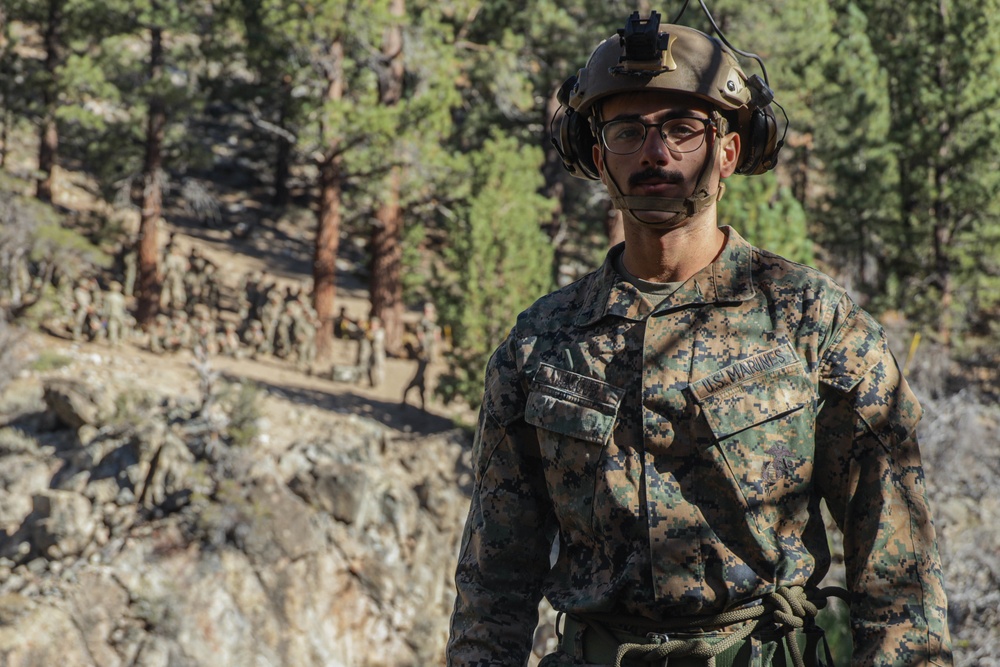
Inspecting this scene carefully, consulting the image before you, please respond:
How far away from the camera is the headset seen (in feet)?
7.08

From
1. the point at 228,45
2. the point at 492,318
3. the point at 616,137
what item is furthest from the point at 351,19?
the point at 616,137

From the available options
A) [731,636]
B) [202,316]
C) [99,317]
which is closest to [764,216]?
[99,317]

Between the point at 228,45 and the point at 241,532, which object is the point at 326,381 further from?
the point at 228,45

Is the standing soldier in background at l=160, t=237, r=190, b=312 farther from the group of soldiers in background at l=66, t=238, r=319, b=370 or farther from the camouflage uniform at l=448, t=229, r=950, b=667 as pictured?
the camouflage uniform at l=448, t=229, r=950, b=667

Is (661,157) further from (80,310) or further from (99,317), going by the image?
(80,310)

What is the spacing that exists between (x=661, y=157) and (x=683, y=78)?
6.0 inches

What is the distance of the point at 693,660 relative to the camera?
2.05m

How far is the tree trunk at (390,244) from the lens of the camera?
20734 millimetres

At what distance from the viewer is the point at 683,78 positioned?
2.17 m

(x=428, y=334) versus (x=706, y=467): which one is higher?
(x=428, y=334)

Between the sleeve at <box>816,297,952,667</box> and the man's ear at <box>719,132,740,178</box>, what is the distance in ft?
1.24

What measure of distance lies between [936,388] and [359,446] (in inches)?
337

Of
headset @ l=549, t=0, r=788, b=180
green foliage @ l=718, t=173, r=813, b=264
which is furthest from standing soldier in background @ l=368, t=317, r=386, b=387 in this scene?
headset @ l=549, t=0, r=788, b=180

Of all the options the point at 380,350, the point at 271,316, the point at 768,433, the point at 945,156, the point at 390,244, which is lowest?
the point at 768,433
